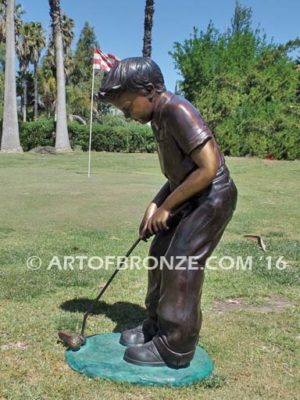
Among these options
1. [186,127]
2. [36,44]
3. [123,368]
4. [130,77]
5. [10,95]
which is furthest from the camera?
[36,44]

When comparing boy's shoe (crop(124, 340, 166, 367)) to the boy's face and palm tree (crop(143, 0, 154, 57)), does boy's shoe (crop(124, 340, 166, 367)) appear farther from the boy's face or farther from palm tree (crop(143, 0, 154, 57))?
palm tree (crop(143, 0, 154, 57))

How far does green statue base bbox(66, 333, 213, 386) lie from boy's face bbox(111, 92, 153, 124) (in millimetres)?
1512

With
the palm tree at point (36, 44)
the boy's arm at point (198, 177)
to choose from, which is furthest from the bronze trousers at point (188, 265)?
the palm tree at point (36, 44)

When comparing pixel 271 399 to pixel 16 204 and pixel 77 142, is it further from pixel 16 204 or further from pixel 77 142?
pixel 77 142

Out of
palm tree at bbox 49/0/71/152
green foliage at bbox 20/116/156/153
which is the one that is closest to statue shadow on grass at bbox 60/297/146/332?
palm tree at bbox 49/0/71/152

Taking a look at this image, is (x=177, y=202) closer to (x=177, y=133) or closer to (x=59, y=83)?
(x=177, y=133)

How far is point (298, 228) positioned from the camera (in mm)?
8414

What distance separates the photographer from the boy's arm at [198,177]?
287cm

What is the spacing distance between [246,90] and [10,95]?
11.7 m

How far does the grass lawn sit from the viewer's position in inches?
119

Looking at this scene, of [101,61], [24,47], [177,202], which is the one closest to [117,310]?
[177,202]

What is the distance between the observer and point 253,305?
462 cm

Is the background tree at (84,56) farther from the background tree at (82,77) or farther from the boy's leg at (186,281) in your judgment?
the boy's leg at (186,281)

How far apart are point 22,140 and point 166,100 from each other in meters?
26.4
